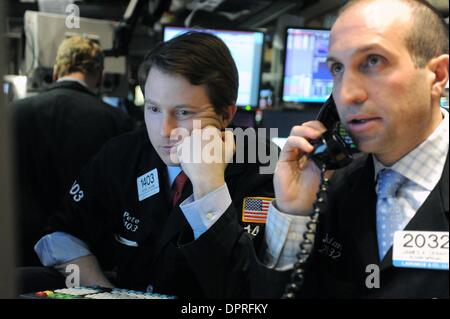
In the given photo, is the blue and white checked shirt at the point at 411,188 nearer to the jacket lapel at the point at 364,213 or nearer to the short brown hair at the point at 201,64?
the jacket lapel at the point at 364,213

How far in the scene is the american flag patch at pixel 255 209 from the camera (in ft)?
3.96

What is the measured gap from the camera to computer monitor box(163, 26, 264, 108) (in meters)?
2.03

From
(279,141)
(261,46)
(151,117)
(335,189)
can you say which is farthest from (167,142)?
(261,46)

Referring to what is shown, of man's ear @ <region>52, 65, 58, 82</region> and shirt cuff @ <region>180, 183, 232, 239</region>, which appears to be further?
man's ear @ <region>52, 65, 58, 82</region>

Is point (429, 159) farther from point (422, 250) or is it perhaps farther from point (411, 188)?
point (422, 250)

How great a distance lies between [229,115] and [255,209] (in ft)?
0.75

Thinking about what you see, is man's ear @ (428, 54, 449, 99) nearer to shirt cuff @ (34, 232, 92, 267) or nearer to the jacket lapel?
the jacket lapel

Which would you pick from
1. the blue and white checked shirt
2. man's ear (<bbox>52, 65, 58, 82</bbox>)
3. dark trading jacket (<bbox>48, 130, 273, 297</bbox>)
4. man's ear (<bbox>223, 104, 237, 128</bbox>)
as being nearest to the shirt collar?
the blue and white checked shirt

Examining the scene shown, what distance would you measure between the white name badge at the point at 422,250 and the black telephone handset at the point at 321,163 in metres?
0.15

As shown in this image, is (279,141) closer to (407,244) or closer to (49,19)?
(407,244)

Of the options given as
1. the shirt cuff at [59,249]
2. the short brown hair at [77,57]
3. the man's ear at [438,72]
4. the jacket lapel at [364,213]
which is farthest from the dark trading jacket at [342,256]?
the short brown hair at [77,57]

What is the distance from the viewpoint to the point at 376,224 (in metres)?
1.06

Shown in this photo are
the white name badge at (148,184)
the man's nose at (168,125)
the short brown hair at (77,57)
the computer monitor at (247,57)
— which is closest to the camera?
the man's nose at (168,125)

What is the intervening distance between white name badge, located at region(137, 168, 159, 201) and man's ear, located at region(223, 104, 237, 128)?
21 centimetres
